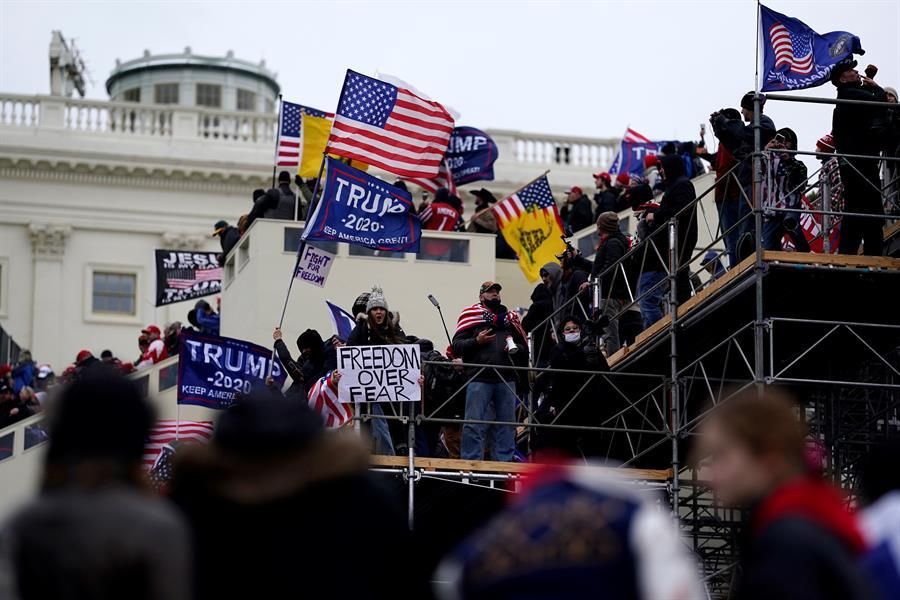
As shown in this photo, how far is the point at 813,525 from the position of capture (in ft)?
20.6

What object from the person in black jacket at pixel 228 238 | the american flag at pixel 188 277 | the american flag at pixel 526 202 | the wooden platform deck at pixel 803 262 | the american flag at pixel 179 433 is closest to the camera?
the wooden platform deck at pixel 803 262

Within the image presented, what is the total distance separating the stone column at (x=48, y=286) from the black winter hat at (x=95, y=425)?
42.7 meters

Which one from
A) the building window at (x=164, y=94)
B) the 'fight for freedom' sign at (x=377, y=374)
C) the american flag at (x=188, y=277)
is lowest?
the 'fight for freedom' sign at (x=377, y=374)

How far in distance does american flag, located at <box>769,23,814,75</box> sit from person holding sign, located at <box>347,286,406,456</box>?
4173 mm

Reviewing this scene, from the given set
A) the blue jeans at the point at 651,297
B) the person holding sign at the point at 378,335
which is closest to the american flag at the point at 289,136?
the blue jeans at the point at 651,297

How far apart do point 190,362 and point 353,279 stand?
654 centimetres

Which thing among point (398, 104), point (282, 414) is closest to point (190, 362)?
point (398, 104)

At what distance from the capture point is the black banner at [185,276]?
35.7 metres

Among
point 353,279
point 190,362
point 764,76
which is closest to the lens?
point 764,76

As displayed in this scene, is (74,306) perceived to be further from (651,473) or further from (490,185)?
(651,473)

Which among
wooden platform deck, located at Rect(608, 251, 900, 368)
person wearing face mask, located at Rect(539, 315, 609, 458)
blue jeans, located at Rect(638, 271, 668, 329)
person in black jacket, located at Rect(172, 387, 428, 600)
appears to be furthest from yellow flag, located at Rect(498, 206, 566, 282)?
person in black jacket, located at Rect(172, 387, 428, 600)

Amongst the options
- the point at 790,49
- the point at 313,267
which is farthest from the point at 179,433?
the point at 790,49

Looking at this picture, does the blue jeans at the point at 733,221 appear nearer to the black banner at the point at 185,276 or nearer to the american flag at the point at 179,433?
the american flag at the point at 179,433

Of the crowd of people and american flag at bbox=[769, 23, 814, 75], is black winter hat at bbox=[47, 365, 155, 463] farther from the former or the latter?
american flag at bbox=[769, 23, 814, 75]
